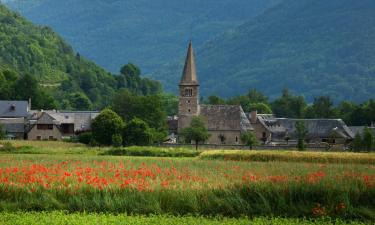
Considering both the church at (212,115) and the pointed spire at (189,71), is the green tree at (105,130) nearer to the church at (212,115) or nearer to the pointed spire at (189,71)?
the church at (212,115)

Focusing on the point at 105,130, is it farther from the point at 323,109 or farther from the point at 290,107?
the point at 290,107

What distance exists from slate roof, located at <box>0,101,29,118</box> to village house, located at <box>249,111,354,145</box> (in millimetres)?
39147

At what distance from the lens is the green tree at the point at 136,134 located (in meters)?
84.6

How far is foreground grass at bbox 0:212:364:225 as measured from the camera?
23.5m

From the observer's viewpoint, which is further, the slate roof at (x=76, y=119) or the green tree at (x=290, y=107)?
the green tree at (x=290, y=107)

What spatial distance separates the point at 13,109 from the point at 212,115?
34.3 m

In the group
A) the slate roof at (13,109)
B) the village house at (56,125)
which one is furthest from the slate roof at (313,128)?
the slate roof at (13,109)

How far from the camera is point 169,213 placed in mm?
26016

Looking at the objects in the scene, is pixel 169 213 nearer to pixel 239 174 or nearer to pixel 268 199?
pixel 268 199

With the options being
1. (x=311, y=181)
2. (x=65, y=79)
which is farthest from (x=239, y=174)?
(x=65, y=79)

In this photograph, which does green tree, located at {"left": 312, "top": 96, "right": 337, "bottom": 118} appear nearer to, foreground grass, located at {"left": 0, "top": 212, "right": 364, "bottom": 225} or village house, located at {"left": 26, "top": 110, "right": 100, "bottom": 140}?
village house, located at {"left": 26, "top": 110, "right": 100, "bottom": 140}

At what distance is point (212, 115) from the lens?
359 ft

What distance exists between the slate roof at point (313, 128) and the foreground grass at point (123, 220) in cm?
8583

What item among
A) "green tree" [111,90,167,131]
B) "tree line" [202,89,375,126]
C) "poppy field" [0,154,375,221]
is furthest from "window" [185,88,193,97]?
"poppy field" [0,154,375,221]
